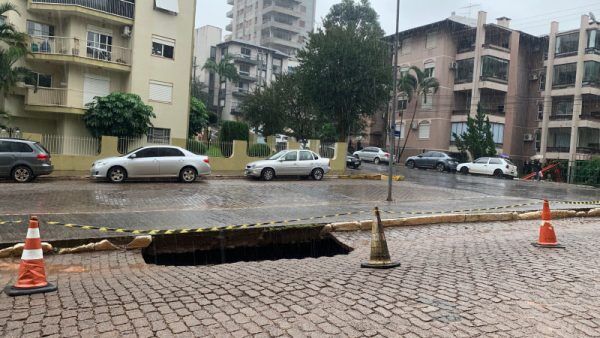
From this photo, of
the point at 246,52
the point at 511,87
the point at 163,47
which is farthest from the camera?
the point at 246,52

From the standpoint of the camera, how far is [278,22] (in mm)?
94250

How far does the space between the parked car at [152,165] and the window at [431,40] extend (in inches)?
1417

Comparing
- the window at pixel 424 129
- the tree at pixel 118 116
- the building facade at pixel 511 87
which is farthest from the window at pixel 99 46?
the window at pixel 424 129

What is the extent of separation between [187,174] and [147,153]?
177 centimetres

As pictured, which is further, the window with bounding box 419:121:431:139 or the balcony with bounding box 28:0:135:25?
the window with bounding box 419:121:431:139

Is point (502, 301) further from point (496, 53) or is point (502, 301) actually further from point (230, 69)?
point (230, 69)

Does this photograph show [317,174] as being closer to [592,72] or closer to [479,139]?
[479,139]

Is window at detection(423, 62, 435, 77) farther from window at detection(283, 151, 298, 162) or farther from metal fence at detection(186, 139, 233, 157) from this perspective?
window at detection(283, 151, 298, 162)

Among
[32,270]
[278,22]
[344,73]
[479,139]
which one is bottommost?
[32,270]

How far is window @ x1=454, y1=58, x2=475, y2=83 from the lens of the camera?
46344 mm

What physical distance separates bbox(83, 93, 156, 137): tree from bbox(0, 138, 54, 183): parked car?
683 centimetres

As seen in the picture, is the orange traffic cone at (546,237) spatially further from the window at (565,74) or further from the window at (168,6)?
the window at (565,74)

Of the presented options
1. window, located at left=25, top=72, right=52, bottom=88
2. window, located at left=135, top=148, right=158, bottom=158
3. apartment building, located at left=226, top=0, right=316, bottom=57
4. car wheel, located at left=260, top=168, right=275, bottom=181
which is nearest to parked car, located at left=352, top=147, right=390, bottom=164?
car wheel, located at left=260, top=168, right=275, bottom=181

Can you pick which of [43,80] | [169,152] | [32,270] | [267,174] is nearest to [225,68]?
[43,80]
